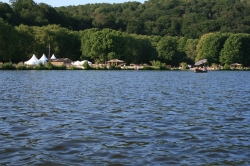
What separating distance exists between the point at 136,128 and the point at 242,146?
3018 mm

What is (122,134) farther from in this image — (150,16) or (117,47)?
(150,16)

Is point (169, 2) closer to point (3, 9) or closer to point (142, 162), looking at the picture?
point (3, 9)

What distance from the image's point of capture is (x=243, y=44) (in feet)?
348

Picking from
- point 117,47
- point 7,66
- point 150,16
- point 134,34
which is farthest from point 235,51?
point 150,16

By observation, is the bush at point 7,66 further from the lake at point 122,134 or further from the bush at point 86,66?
the lake at point 122,134

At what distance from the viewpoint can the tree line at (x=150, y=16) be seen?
11996cm

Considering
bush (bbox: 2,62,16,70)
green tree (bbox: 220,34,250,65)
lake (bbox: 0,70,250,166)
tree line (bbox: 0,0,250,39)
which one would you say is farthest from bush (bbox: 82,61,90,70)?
lake (bbox: 0,70,250,166)

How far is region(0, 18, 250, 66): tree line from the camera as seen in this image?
280ft

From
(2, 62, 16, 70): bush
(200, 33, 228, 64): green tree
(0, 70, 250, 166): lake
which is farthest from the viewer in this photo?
(200, 33, 228, 64): green tree

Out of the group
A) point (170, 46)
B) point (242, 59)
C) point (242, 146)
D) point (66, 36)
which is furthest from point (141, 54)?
point (242, 146)

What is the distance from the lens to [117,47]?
90.9m

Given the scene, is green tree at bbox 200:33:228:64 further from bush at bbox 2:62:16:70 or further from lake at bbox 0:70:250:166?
lake at bbox 0:70:250:166

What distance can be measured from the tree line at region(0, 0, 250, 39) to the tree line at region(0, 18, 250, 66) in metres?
22.1

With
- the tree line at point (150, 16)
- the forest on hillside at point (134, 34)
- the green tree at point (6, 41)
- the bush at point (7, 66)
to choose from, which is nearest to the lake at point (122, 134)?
the bush at point (7, 66)
